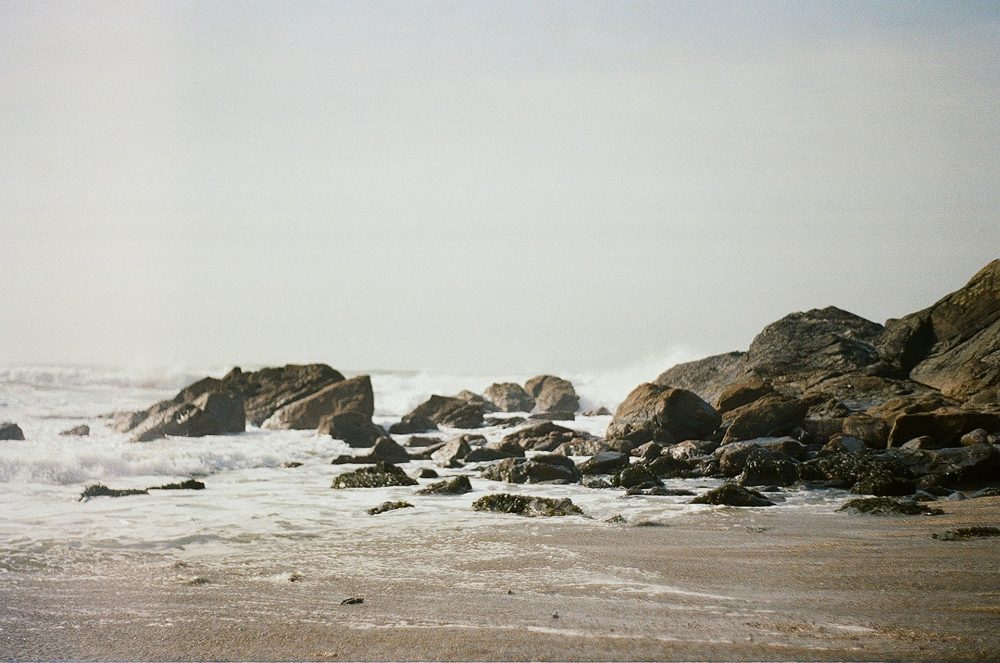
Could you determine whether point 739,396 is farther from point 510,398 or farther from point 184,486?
point 510,398

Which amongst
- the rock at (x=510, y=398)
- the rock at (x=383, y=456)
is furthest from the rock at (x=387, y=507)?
the rock at (x=510, y=398)

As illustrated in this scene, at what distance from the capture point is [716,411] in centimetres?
1908

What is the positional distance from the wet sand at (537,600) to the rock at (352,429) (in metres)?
13.1

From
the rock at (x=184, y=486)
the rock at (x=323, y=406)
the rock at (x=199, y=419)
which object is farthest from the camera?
the rock at (x=323, y=406)

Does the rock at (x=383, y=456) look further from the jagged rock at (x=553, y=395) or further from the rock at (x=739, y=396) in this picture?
the jagged rock at (x=553, y=395)

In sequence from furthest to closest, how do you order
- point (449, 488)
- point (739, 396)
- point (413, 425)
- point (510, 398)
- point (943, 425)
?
point (510, 398)
point (413, 425)
point (739, 396)
point (943, 425)
point (449, 488)

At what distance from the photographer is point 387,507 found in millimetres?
10648

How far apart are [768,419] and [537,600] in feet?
42.9

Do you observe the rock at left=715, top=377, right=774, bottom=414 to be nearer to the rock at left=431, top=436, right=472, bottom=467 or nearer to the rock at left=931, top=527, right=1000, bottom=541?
the rock at left=431, top=436, right=472, bottom=467

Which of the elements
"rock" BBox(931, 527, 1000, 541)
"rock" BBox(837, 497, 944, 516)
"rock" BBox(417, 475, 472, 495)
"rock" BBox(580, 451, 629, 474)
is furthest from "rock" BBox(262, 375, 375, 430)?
"rock" BBox(931, 527, 1000, 541)

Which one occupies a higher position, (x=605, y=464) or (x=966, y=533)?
(x=605, y=464)

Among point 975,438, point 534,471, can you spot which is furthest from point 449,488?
point 975,438

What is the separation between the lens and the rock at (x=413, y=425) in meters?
25.3

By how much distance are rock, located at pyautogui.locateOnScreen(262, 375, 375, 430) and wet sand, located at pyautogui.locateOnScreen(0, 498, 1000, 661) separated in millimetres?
16637
